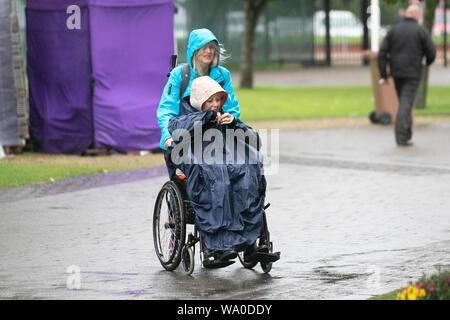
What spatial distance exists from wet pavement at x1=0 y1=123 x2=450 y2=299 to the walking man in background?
926 mm

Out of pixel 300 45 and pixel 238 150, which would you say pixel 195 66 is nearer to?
pixel 238 150

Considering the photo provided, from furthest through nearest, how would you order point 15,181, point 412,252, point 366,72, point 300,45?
point 300,45 → point 366,72 → point 15,181 → point 412,252

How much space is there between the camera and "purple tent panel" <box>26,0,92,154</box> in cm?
1477

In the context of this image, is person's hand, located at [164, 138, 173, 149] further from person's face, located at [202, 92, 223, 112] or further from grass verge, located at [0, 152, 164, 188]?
grass verge, located at [0, 152, 164, 188]

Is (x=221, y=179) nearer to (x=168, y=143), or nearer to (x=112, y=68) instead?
(x=168, y=143)

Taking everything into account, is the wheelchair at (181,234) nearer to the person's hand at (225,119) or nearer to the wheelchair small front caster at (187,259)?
the wheelchair small front caster at (187,259)

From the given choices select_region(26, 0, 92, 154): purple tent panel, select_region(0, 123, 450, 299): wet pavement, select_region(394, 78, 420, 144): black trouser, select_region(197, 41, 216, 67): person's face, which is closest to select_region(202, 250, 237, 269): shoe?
select_region(0, 123, 450, 299): wet pavement

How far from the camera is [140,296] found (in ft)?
21.6

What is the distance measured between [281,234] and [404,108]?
22.2 ft

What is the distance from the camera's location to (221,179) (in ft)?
22.4

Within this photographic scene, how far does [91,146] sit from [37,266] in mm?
7342
